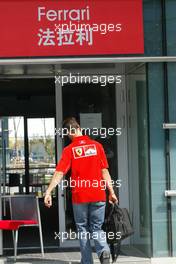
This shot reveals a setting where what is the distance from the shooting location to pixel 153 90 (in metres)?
8.52

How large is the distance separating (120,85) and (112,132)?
0.73m

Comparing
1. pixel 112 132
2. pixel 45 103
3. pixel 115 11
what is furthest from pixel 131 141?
pixel 45 103

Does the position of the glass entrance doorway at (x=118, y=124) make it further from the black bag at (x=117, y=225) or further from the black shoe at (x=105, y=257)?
the black shoe at (x=105, y=257)

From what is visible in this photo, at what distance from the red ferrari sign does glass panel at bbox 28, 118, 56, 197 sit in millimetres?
3467

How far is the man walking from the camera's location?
298 inches

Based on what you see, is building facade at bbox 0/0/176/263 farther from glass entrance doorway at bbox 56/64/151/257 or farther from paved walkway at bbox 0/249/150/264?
paved walkway at bbox 0/249/150/264

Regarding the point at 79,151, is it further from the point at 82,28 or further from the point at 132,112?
the point at 132,112

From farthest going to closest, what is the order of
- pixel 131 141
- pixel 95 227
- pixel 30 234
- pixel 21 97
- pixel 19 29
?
pixel 21 97 → pixel 30 234 → pixel 131 141 → pixel 19 29 → pixel 95 227

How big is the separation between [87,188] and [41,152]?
4.98 meters

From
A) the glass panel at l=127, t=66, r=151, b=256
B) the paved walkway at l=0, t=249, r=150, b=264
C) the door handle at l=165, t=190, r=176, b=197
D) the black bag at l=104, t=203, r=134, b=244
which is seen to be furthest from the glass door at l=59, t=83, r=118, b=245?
the black bag at l=104, t=203, r=134, b=244

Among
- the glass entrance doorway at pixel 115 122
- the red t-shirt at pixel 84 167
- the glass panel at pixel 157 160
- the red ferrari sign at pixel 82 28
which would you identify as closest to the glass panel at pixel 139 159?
the glass entrance doorway at pixel 115 122

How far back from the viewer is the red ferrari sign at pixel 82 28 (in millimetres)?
8359

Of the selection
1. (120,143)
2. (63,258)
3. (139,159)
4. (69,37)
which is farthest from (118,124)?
(63,258)

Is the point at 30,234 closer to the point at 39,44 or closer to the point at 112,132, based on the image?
the point at 112,132
